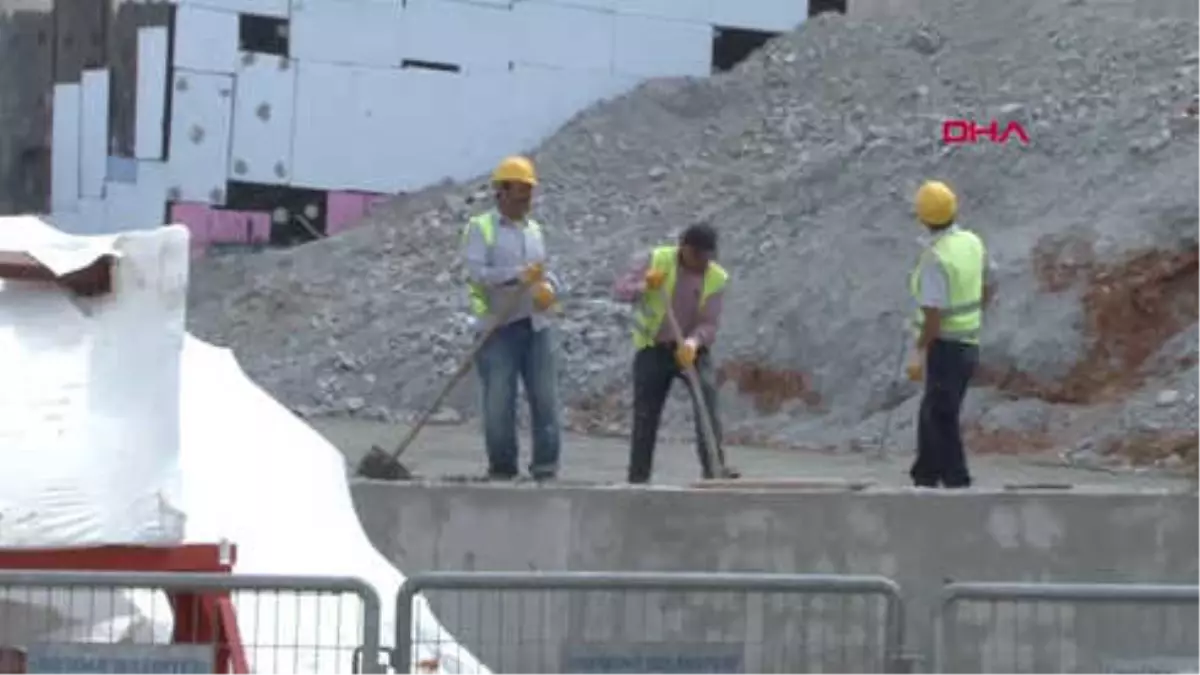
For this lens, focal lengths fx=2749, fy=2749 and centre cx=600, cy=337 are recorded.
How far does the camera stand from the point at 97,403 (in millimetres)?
7301

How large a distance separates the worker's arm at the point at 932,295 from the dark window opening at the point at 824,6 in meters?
15.1

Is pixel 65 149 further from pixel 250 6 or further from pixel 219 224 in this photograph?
pixel 250 6

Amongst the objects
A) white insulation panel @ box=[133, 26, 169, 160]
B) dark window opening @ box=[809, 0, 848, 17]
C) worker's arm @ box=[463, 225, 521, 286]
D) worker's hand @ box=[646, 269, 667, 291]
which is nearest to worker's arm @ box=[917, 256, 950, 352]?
worker's hand @ box=[646, 269, 667, 291]

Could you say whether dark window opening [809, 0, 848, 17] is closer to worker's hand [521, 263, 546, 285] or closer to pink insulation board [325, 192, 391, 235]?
pink insulation board [325, 192, 391, 235]

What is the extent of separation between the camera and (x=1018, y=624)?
7988 mm

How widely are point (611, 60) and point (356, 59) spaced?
2538mm

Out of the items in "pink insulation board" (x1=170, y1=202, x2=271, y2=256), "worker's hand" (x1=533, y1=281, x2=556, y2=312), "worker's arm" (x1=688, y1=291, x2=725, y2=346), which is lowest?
"worker's arm" (x1=688, y1=291, x2=725, y2=346)

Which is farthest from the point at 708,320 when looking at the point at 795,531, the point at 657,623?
the point at 657,623

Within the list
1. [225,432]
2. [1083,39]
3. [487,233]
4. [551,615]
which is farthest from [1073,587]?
[1083,39]

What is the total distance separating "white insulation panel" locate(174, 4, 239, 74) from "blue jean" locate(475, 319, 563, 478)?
13.1 metres

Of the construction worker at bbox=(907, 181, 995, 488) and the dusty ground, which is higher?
the construction worker at bbox=(907, 181, 995, 488)

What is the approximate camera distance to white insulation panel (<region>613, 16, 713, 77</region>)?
87.2ft

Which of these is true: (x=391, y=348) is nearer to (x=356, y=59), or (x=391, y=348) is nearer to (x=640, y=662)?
(x=356, y=59)

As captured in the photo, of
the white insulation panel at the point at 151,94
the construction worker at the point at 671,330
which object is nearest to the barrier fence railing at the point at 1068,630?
the construction worker at the point at 671,330
